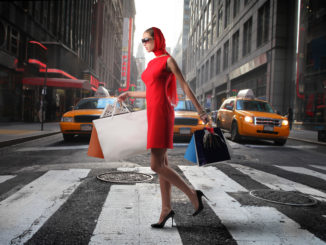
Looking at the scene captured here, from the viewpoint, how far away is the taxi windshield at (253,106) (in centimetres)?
1354

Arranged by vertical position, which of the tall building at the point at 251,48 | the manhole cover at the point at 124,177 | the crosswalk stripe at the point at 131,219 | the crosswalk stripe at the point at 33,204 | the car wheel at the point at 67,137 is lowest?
the crosswalk stripe at the point at 33,204

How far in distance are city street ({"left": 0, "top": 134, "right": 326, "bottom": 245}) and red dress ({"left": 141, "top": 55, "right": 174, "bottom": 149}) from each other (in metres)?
0.79

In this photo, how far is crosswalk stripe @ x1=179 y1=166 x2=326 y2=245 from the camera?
286 centimetres

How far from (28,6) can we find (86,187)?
10.7 ft

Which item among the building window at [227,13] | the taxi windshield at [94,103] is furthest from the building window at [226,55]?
the taxi windshield at [94,103]

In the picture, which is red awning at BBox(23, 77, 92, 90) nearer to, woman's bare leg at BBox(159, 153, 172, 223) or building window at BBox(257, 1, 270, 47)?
building window at BBox(257, 1, 270, 47)

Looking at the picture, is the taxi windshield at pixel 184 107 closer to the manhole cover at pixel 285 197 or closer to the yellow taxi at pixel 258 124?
the yellow taxi at pixel 258 124

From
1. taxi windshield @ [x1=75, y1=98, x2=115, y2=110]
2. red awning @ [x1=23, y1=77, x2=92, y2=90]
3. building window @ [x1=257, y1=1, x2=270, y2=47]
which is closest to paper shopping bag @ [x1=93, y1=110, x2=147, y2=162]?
taxi windshield @ [x1=75, y1=98, x2=115, y2=110]

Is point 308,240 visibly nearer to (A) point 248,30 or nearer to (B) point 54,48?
(B) point 54,48

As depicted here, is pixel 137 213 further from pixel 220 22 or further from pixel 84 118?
pixel 220 22

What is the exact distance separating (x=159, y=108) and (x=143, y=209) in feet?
4.08

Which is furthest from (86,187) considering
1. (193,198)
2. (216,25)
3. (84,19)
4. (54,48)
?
(216,25)

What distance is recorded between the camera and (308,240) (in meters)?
→ 2.85

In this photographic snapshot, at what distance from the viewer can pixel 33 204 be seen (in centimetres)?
377
